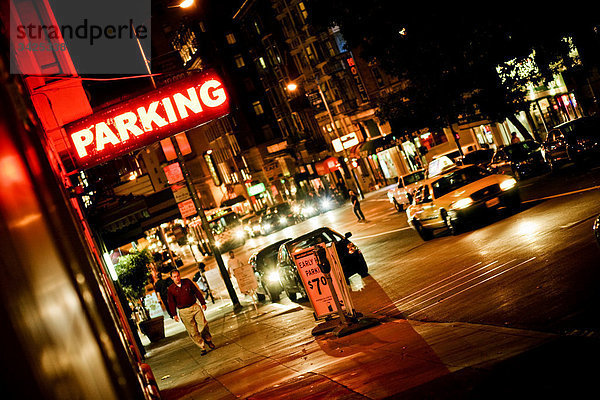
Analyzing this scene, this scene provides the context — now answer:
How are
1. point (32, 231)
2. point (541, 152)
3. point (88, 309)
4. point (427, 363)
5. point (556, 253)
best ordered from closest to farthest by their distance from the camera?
1. point (32, 231)
2. point (88, 309)
3. point (427, 363)
4. point (556, 253)
5. point (541, 152)

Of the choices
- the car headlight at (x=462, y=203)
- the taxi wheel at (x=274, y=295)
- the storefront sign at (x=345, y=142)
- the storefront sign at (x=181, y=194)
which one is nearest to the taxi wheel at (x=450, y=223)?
Answer: the car headlight at (x=462, y=203)

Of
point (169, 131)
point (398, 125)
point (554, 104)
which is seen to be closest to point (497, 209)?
point (169, 131)

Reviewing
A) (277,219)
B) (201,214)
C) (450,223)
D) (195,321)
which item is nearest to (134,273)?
(201,214)

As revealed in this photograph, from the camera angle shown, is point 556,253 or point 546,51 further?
point 546,51

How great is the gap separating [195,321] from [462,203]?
797cm

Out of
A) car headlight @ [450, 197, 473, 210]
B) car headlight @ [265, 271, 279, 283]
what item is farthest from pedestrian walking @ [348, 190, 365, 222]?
car headlight @ [450, 197, 473, 210]

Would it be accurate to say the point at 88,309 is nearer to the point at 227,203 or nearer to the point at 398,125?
the point at 398,125

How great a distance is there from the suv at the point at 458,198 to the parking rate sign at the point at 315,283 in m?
6.94

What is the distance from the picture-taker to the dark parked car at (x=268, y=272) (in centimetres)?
1897

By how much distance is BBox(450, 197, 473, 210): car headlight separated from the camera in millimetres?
16469

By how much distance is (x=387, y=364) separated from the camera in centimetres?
732

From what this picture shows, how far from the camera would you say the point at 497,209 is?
16406mm

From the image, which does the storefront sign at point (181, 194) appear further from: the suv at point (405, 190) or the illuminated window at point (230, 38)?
the illuminated window at point (230, 38)

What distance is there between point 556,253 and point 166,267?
25977mm
